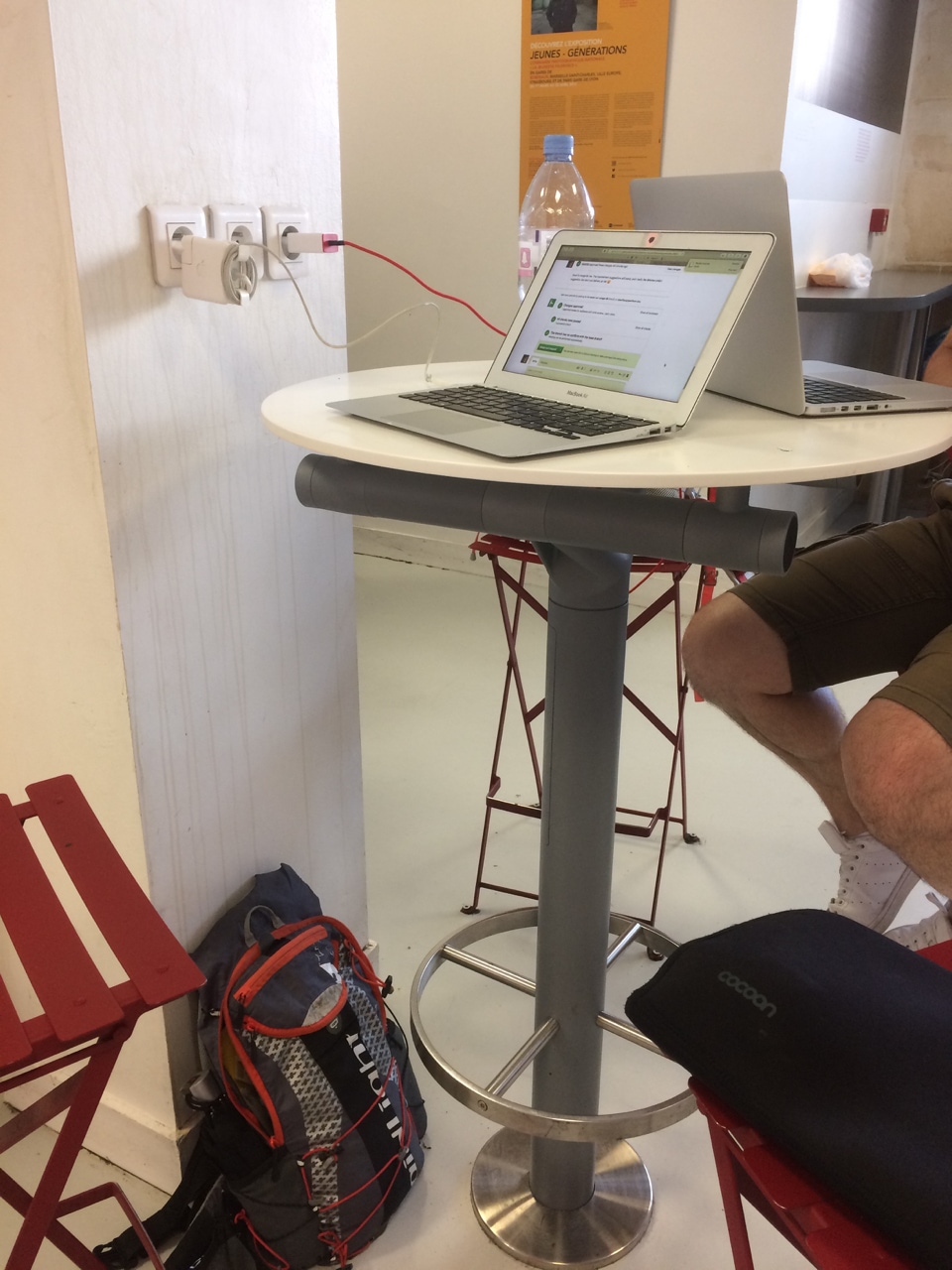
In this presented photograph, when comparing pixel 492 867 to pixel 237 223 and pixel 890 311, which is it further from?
pixel 890 311

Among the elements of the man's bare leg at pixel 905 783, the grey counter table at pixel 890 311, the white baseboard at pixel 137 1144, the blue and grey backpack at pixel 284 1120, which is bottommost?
the white baseboard at pixel 137 1144

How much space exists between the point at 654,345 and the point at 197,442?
548 mm

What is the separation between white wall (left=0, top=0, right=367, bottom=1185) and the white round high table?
0.52ft

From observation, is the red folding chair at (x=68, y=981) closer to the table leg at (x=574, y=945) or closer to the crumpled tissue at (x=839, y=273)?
the table leg at (x=574, y=945)

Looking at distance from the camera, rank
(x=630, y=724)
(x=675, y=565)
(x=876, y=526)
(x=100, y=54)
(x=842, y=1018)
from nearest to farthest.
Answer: (x=842, y=1018), (x=100, y=54), (x=876, y=526), (x=675, y=565), (x=630, y=724)

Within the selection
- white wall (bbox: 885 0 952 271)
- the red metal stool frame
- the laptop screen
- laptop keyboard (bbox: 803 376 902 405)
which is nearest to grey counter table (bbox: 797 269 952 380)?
white wall (bbox: 885 0 952 271)

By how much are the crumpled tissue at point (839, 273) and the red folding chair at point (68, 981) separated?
2.79 m

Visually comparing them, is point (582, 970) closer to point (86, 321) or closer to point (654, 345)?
point (654, 345)

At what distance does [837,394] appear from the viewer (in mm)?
1136

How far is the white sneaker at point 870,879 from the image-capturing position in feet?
4.94

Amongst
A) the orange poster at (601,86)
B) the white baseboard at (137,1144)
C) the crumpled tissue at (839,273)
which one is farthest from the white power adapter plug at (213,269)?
the crumpled tissue at (839,273)

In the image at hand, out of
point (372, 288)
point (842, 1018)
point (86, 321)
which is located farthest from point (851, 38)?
point (842, 1018)

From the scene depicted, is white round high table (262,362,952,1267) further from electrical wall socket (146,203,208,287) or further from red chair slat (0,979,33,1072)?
red chair slat (0,979,33,1072)

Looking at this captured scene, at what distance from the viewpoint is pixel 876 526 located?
1.47m
